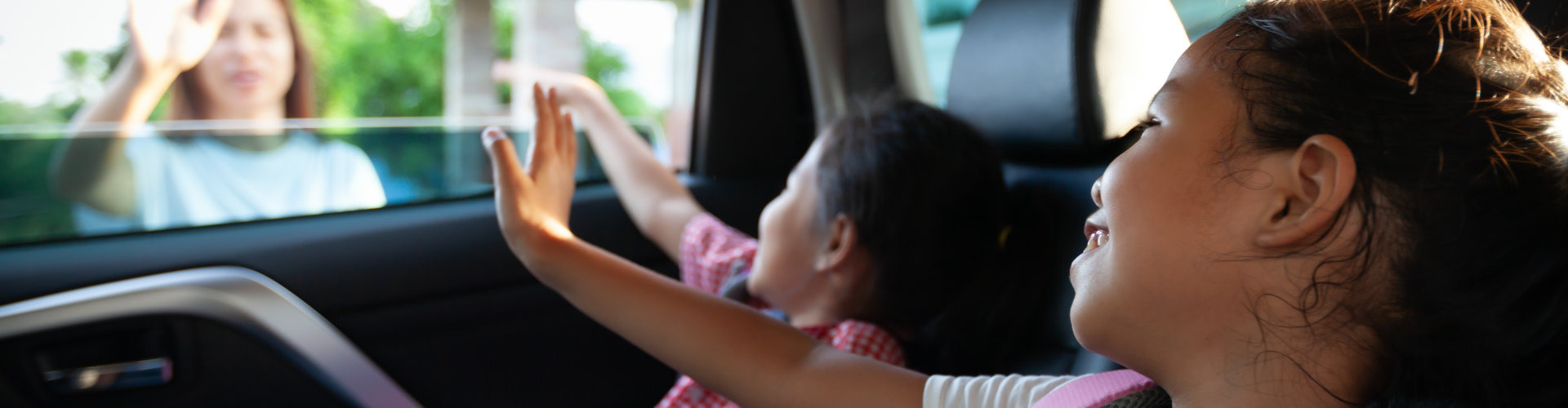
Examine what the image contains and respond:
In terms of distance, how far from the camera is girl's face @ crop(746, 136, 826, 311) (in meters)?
1.40

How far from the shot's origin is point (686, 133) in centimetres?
198

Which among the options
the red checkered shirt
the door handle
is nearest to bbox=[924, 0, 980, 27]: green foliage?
the red checkered shirt

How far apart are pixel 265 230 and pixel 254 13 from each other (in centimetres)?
33

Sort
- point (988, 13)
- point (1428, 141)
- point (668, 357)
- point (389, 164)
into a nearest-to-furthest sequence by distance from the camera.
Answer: point (1428, 141) → point (668, 357) → point (988, 13) → point (389, 164)

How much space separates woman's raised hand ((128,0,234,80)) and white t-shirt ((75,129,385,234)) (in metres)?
0.11

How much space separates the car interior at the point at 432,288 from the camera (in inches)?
45.9

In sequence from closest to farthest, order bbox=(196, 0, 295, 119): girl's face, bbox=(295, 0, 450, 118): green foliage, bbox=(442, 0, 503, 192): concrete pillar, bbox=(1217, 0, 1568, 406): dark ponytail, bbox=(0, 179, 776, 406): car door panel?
1. bbox=(1217, 0, 1568, 406): dark ponytail
2. bbox=(0, 179, 776, 406): car door panel
3. bbox=(196, 0, 295, 119): girl's face
4. bbox=(295, 0, 450, 118): green foliage
5. bbox=(442, 0, 503, 192): concrete pillar

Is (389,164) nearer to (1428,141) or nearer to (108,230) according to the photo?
(108,230)

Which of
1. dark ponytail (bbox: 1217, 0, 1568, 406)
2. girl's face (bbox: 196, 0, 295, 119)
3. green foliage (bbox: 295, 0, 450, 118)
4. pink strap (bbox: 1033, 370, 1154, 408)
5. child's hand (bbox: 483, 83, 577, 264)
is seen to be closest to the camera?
dark ponytail (bbox: 1217, 0, 1568, 406)

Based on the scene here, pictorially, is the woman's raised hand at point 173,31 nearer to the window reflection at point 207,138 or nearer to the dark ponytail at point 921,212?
the window reflection at point 207,138

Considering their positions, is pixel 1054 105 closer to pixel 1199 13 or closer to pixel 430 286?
pixel 1199 13

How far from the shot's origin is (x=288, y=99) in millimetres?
1553

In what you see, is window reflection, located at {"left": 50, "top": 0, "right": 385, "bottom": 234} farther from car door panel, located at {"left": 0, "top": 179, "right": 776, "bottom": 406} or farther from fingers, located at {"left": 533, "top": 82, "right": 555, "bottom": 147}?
fingers, located at {"left": 533, "top": 82, "right": 555, "bottom": 147}

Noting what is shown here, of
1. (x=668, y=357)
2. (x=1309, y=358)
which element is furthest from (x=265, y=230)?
(x=1309, y=358)
